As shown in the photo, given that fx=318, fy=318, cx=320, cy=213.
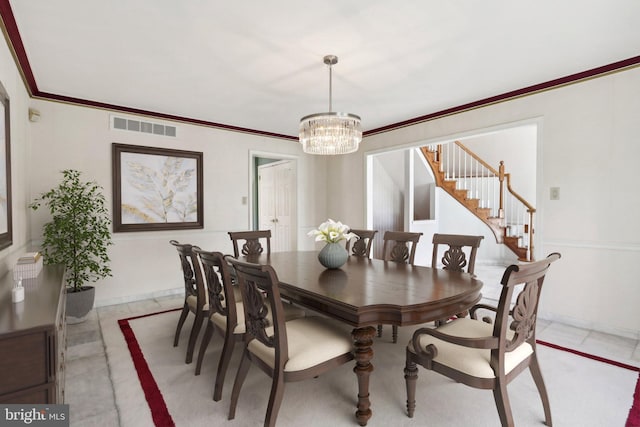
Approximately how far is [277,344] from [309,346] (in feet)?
0.66

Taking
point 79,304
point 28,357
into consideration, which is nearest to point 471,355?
point 28,357

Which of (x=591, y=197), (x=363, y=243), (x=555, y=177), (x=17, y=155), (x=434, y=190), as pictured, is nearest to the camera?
(x=17, y=155)

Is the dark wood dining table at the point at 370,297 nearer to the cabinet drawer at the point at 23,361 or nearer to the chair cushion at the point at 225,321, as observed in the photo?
the chair cushion at the point at 225,321

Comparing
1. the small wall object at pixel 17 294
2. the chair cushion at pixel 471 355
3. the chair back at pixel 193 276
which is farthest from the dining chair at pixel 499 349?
the small wall object at pixel 17 294

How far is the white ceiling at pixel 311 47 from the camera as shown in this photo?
2.07 m

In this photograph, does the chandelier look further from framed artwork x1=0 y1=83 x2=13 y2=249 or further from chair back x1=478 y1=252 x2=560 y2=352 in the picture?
framed artwork x1=0 y1=83 x2=13 y2=249

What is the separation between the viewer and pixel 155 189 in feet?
14.0

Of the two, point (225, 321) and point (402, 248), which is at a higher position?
point (402, 248)

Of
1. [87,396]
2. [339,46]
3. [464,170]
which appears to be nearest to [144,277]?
[87,396]

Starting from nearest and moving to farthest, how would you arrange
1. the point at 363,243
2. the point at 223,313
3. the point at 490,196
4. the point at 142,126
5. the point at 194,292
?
the point at 223,313
the point at 194,292
the point at 363,243
the point at 142,126
the point at 490,196

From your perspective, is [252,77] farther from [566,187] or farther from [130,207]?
[566,187]

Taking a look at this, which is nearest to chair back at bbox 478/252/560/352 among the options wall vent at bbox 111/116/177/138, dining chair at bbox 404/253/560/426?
dining chair at bbox 404/253/560/426

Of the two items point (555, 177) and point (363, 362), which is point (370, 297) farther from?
point (555, 177)

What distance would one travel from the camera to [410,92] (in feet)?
11.5
